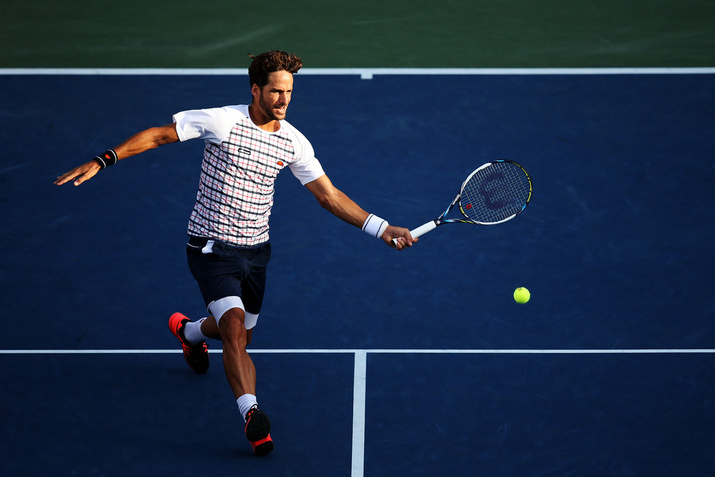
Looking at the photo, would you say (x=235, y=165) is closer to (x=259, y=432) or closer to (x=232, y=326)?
(x=232, y=326)

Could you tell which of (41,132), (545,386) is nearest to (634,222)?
(545,386)

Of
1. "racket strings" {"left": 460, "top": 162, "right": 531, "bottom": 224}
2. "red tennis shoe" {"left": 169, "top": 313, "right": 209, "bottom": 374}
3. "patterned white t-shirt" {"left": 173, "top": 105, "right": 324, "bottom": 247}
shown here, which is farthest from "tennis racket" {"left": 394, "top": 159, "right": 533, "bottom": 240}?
"red tennis shoe" {"left": 169, "top": 313, "right": 209, "bottom": 374}

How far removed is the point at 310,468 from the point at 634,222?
3.71 meters

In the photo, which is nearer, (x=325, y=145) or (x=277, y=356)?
(x=277, y=356)

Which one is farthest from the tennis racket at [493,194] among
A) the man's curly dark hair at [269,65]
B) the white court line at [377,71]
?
the white court line at [377,71]

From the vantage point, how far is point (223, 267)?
615 centimetres

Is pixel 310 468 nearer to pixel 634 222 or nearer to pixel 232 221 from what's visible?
pixel 232 221

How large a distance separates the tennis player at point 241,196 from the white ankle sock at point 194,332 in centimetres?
3

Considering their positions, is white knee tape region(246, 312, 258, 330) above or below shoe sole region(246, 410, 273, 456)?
above

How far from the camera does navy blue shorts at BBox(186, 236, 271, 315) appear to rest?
608 centimetres

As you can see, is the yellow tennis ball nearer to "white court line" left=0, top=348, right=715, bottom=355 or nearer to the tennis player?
"white court line" left=0, top=348, right=715, bottom=355

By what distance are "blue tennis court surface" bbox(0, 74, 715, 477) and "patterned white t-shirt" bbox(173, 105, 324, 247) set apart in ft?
3.87

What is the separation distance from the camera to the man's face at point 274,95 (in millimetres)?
5879

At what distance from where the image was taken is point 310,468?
597 centimetres
